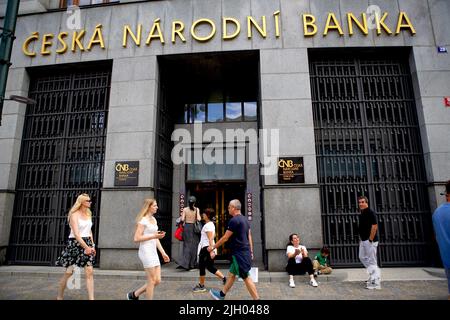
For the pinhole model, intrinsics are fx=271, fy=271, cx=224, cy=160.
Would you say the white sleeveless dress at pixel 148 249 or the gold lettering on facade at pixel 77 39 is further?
the gold lettering on facade at pixel 77 39

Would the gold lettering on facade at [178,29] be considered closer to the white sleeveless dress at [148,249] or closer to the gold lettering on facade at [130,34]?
the gold lettering on facade at [130,34]

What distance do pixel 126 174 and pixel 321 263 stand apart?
6.52 m

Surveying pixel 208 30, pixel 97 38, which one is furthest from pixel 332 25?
pixel 97 38

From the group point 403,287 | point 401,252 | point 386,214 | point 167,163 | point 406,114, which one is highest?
point 406,114

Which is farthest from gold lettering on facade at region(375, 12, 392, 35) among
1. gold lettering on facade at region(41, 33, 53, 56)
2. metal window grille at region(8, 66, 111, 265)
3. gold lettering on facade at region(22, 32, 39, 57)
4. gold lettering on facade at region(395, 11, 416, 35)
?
gold lettering on facade at region(22, 32, 39, 57)

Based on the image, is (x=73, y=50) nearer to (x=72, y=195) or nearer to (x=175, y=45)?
(x=175, y=45)

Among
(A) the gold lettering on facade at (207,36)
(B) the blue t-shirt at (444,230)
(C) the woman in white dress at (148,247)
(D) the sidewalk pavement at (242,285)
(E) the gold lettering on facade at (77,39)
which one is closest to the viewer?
(B) the blue t-shirt at (444,230)

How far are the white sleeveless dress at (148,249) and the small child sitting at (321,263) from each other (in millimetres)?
4478

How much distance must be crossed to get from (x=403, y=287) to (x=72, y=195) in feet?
33.3

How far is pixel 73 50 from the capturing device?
9.95 metres

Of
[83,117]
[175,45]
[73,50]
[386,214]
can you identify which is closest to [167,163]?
[83,117]

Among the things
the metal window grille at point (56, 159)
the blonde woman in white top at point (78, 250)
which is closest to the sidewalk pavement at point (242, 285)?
the blonde woman in white top at point (78, 250)

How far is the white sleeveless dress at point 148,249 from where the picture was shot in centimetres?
464

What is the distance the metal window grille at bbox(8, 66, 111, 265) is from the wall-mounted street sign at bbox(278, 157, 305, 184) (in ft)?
20.2
